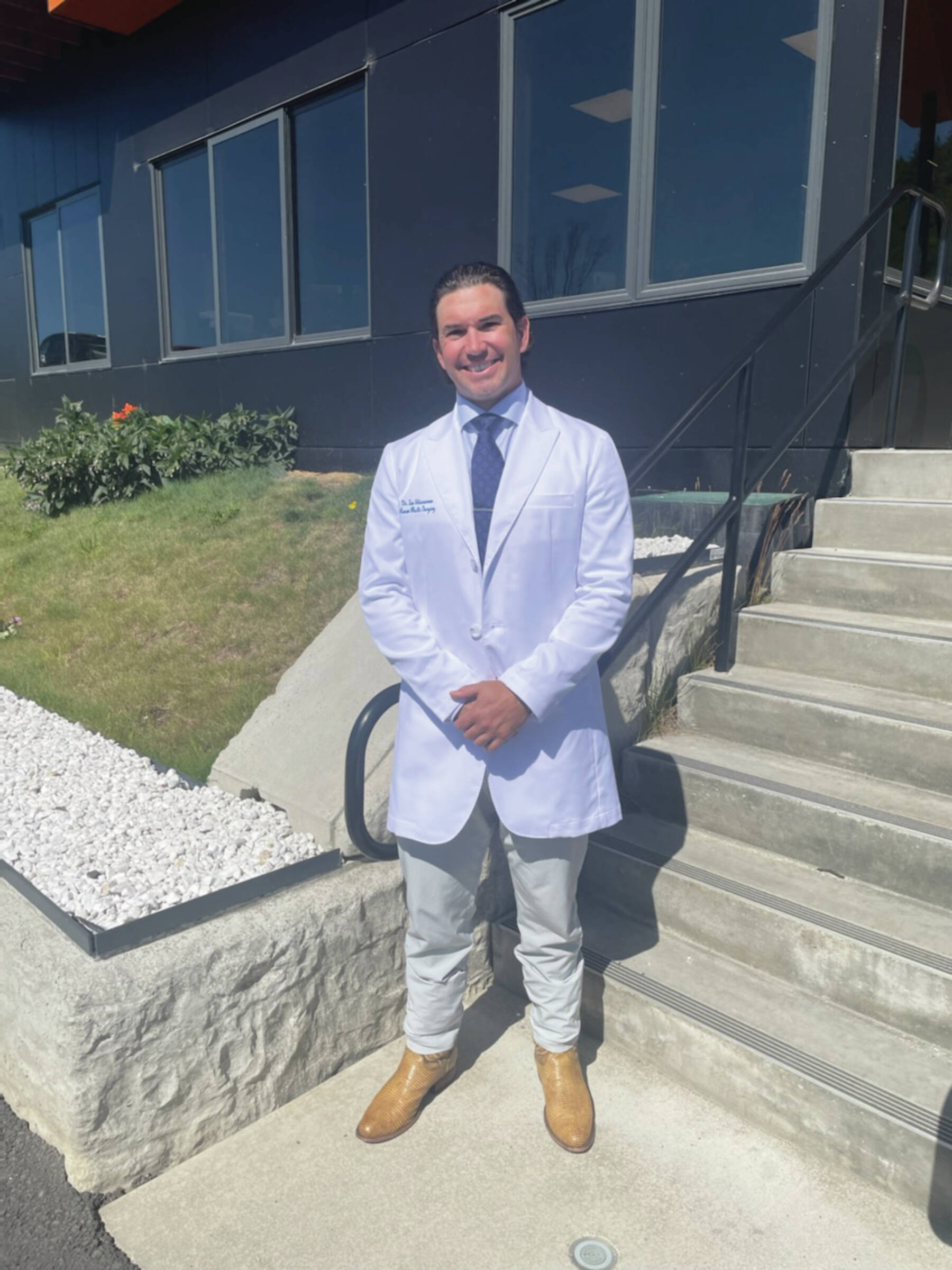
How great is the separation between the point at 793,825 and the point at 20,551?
594 centimetres

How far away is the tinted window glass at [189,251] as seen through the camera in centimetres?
954

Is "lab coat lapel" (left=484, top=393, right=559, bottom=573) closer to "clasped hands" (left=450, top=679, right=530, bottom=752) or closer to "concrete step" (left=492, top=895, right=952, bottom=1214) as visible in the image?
"clasped hands" (left=450, top=679, right=530, bottom=752)

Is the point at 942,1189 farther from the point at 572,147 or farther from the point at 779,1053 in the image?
the point at 572,147

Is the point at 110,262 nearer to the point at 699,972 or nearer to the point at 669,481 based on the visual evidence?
the point at 669,481

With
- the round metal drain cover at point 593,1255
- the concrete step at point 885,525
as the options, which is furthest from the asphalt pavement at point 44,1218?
the concrete step at point 885,525

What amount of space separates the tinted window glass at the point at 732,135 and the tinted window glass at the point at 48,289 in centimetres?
874

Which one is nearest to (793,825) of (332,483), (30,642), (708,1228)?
(708,1228)

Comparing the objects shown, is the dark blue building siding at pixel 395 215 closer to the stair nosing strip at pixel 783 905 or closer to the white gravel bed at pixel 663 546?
the white gravel bed at pixel 663 546

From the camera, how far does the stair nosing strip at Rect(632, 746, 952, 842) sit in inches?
113

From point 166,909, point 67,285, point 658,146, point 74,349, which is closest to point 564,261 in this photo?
point 658,146

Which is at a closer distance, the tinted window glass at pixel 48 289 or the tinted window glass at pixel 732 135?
the tinted window glass at pixel 732 135

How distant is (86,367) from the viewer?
1138 centimetres

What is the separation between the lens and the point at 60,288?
472 inches

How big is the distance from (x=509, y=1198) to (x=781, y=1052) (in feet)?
2.55
